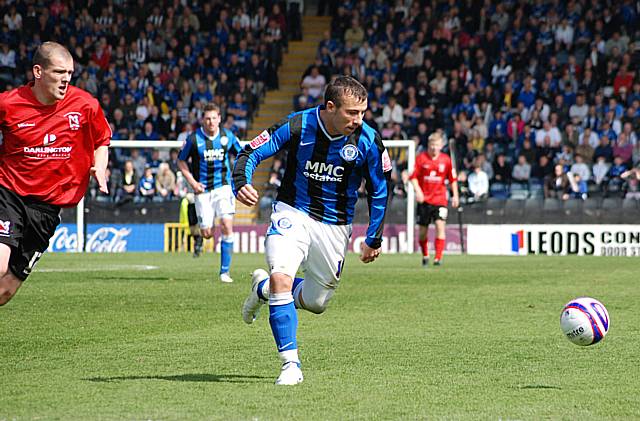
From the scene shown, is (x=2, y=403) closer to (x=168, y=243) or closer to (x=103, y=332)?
(x=103, y=332)

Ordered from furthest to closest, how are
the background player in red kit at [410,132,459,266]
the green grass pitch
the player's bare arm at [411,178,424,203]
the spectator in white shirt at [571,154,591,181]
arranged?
the spectator in white shirt at [571,154,591,181], the background player in red kit at [410,132,459,266], the player's bare arm at [411,178,424,203], the green grass pitch

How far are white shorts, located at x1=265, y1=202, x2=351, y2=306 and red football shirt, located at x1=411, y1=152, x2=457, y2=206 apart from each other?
1237 centimetres

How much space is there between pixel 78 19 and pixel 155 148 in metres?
9.61

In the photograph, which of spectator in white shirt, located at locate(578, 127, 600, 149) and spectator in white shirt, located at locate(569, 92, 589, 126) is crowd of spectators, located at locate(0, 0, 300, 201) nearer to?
spectator in white shirt, located at locate(569, 92, 589, 126)

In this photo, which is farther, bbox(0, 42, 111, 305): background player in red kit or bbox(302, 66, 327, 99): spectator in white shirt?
bbox(302, 66, 327, 99): spectator in white shirt

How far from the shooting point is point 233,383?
21.7ft

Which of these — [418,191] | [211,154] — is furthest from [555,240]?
[211,154]

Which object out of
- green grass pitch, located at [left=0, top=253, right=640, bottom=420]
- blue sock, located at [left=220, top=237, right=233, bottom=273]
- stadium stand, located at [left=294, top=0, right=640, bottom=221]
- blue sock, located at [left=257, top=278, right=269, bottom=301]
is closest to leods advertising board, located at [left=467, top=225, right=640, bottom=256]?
stadium stand, located at [left=294, top=0, right=640, bottom=221]

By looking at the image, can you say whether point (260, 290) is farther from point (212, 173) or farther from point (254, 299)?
point (212, 173)

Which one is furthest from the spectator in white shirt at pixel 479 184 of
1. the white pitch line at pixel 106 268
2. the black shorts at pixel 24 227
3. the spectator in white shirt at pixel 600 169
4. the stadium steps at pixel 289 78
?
the black shorts at pixel 24 227

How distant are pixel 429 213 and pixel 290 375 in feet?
44.6

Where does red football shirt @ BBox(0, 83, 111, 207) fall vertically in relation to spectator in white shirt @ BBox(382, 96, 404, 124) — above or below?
below

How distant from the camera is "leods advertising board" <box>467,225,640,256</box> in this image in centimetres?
2484

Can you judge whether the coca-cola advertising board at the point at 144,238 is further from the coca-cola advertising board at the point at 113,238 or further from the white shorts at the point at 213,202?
the white shorts at the point at 213,202
